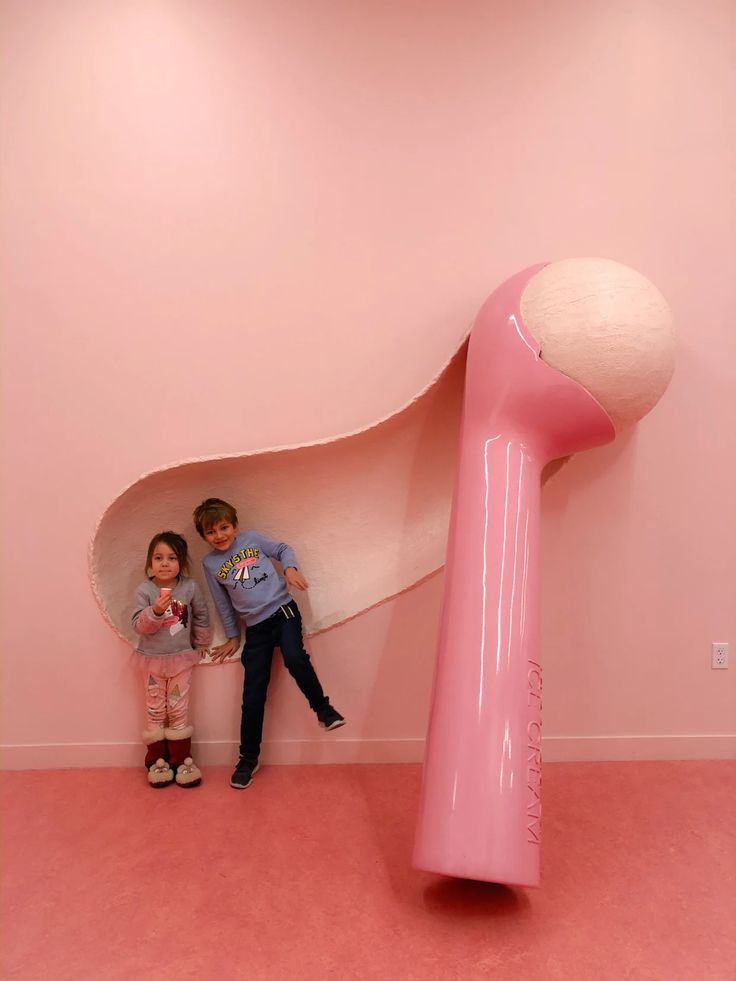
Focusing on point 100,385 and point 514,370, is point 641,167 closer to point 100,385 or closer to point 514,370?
point 514,370

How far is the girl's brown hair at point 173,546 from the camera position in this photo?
2.19 metres

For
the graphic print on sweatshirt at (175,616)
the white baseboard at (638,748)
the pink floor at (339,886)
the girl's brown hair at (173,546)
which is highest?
the girl's brown hair at (173,546)

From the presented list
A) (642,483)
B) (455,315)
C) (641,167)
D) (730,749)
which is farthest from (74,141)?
(730,749)

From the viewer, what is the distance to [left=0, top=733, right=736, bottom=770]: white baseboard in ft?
7.44

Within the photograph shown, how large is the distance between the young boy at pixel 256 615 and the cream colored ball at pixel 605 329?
3.06ft

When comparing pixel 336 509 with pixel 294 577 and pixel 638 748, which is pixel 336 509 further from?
pixel 638 748

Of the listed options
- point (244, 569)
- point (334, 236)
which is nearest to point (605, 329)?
point (334, 236)

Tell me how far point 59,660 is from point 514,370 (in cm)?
152

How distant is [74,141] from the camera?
2.17 metres

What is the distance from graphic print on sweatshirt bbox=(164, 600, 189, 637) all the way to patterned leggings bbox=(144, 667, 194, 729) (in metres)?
0.13

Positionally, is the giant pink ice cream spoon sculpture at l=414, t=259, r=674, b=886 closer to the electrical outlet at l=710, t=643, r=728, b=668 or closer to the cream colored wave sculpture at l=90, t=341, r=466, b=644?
the cream colored wave sculpture at l=90, t=341, r=466, b=644

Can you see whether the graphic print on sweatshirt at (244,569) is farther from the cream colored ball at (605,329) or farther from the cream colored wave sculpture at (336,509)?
the cream colored ball at (605,329)

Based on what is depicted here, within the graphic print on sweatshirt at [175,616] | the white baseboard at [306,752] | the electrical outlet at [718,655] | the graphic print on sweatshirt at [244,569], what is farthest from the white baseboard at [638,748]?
the graphic print on sweatshirt at [175,616]

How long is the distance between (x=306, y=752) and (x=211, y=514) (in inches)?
29.3
